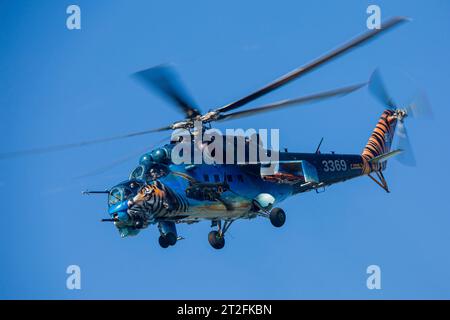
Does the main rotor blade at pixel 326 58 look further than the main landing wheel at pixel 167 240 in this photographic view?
No

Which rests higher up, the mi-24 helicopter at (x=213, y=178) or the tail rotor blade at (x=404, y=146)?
the tail rotor blade at (x=404, y=146)

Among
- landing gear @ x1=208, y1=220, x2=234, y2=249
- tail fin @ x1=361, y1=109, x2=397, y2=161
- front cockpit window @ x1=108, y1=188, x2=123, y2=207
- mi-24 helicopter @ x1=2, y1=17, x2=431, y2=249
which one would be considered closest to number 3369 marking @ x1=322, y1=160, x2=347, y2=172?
mi-24 helicopter @ x1=2, y1=17, x2=431, y2=249

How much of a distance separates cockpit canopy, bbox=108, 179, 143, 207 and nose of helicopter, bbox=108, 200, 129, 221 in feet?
0.53

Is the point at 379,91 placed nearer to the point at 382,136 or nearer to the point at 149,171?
the point at 382,136

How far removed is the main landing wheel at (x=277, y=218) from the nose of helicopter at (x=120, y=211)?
5.90m

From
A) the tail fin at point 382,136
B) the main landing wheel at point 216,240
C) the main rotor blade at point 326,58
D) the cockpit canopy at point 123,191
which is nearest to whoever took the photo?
the main rotor blade at point 326,58

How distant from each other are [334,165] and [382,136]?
185 inches

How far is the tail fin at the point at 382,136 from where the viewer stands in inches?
1443

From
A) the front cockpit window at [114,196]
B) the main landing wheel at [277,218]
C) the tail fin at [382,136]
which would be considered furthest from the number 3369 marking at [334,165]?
the front cockpit window at [114,196]

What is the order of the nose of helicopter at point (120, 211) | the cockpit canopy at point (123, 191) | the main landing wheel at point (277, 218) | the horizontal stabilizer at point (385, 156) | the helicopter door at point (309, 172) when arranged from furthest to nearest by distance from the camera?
the horizontal stabilizer at point (385, 156)
the helicopter door at point (309, 172)
the main landing wheel at point (277, 218)
the cockpit canopy at point (123, 191)
the nose of helicopter at point (120, 211)

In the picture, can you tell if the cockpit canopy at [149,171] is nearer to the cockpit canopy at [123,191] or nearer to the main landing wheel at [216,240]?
the cockpit canopy at [123,191]
